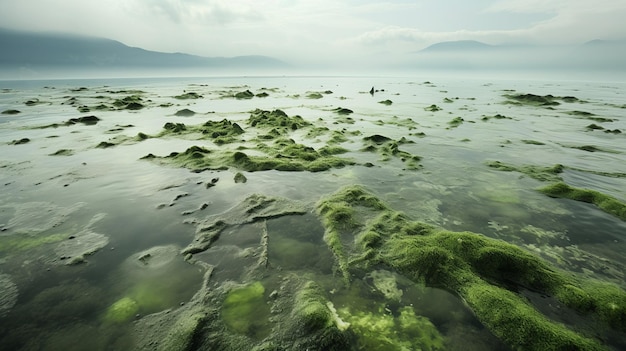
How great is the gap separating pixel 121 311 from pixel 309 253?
3.47 meters

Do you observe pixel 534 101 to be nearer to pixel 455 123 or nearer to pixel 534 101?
pixel 534 101

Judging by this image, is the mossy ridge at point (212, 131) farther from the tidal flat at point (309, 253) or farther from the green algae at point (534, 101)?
the green algae at point (534, 101)

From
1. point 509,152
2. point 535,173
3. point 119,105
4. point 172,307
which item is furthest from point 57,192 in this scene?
point 119,105

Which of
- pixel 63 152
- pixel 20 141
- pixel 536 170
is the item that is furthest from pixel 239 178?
pixel 20 141

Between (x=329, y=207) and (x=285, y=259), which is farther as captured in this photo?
(x=329, y=207)

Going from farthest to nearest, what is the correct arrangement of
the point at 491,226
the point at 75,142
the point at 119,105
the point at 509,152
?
the point at 119,105
the point at 75,142
the point at 509,152
the point at 491,226

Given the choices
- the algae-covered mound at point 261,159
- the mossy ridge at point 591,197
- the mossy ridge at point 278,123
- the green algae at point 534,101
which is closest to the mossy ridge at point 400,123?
the mossy ridge at point 278,123

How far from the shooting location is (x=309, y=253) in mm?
6180

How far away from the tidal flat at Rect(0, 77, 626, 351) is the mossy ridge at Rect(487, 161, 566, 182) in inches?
3.0

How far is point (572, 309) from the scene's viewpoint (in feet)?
15.1

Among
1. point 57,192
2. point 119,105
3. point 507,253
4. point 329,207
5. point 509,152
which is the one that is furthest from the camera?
point 119,105

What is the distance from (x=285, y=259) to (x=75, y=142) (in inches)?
674

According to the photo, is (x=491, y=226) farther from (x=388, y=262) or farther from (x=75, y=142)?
(x=75, y=142)

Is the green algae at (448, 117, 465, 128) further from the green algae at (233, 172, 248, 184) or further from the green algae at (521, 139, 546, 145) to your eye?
the green algae at (233, 172, 248, 184)
